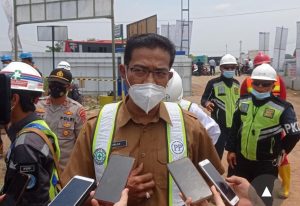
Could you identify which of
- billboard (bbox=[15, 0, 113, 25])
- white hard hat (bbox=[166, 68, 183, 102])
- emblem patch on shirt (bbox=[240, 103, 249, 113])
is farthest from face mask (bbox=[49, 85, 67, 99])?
billboard (bbox=[15, 0, 113, 25])

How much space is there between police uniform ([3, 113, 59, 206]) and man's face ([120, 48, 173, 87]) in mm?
682

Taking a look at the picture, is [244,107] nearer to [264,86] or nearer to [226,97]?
[264,86]

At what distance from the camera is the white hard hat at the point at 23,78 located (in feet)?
8.65

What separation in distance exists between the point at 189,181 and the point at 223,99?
5.18 metres

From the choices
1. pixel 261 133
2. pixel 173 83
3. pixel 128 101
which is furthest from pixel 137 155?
pixel 261 133

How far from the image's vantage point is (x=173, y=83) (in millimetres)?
3697

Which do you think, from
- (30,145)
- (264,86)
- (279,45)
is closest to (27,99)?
(30,145)

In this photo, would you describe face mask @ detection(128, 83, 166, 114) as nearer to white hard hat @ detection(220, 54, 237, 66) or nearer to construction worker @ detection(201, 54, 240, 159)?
construction worker @ detection(201, 54, 240, 159)

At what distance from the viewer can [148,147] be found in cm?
212

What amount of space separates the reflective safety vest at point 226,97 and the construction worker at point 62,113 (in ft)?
8.65

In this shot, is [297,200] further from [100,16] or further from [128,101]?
[100,16]

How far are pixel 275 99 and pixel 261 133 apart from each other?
383 millimetres

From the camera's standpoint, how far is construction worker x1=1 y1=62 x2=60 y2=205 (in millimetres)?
2430

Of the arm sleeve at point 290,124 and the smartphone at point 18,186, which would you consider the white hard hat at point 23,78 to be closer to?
the smartphone at point 18,186
